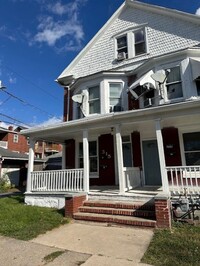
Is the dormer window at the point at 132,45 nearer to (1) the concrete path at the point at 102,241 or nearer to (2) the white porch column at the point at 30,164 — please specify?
(2) the white porch column at the point at 30,164

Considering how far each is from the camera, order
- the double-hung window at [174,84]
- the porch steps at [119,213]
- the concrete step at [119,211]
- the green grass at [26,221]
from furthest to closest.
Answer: the double-hung window at [174,84] < the concrete step at [119,211] < the porch steps at [119,213] < the green grass at [26,221]

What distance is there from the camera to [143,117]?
814cm

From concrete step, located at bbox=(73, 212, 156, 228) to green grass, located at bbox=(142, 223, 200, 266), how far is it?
48 centimetres

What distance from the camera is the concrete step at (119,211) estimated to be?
6621 mm

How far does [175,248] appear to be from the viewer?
4590 mm

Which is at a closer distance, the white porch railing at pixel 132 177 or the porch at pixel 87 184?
the porch at pixel 87 184

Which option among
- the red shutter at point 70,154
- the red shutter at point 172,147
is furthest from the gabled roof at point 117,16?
A: the red shutter at point 172,147

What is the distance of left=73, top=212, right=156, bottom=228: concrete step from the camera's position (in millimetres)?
6184

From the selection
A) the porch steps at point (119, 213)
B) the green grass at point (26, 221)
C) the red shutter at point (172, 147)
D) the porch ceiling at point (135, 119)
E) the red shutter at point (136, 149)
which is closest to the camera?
the green grass at point (26, 221)

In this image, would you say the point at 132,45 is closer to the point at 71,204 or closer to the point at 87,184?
the point at 87,184

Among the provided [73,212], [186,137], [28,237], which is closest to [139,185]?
[186,137]

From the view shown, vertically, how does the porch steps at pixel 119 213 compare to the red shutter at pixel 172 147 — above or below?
below

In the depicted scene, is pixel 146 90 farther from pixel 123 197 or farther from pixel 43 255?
pixel 43 255

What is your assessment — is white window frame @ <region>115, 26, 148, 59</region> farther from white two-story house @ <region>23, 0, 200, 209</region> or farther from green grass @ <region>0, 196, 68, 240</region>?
green grass @ <region>0, 196, 68, 240</region>
